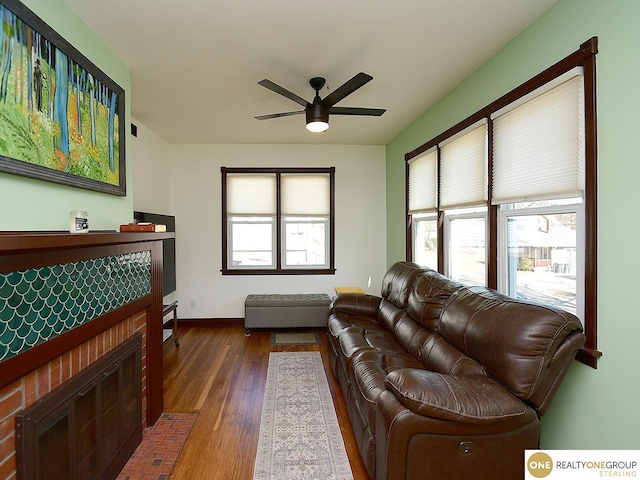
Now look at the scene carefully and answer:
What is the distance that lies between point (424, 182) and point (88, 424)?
371cm

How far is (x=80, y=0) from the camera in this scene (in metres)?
1.87

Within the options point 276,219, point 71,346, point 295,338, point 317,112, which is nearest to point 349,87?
point 317,112

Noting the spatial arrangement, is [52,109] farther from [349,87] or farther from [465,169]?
[465,169]

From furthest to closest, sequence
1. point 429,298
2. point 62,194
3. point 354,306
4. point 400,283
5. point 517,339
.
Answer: point 354,306, point 400,283, point 429,298, point 62,194, point 517,339

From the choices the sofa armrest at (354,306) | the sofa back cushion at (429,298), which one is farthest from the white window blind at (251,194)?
the sofa back cushion at (429,298)

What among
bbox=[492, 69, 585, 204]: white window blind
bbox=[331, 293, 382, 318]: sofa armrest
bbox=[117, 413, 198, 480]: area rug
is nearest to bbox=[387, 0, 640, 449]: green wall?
bbox=[492, 69, 585, 204]: white window blind

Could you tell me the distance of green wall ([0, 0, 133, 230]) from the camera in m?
1.53

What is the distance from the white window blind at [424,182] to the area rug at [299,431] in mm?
2247

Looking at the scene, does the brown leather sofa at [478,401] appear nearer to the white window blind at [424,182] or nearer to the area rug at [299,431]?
the area rug at [299,431]

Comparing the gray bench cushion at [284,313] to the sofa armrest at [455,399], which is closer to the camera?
the sofa armrest at [455,399]

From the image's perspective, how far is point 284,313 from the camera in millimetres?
4570

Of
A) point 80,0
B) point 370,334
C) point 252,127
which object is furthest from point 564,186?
point 252,127

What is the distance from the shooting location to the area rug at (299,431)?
1972 mm

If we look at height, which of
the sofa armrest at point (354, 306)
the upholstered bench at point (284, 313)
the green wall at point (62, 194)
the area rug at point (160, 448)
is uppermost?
the green wall at point (62, 194)
